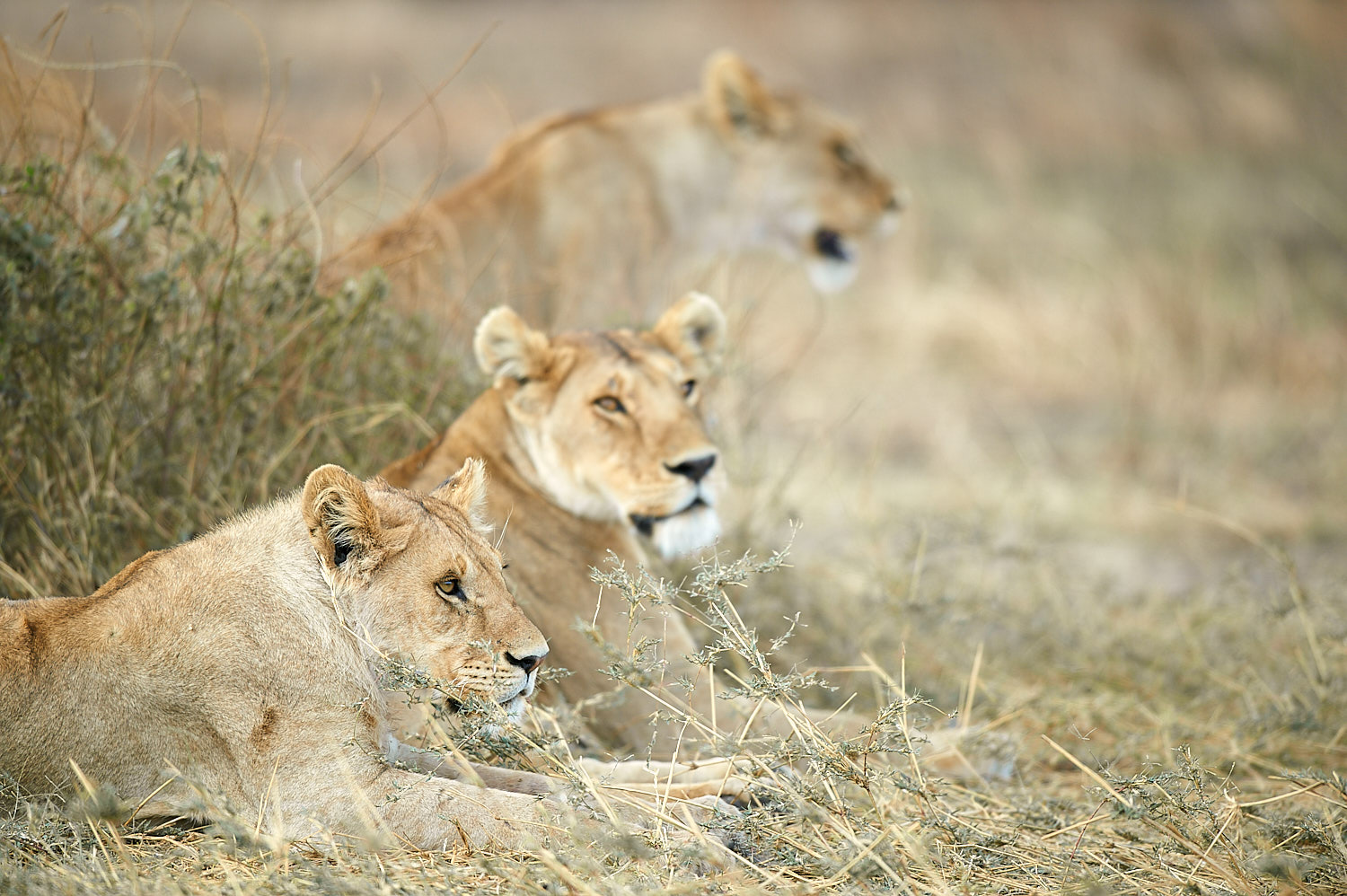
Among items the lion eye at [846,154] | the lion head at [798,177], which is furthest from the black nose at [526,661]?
the lion eye at [846,154]

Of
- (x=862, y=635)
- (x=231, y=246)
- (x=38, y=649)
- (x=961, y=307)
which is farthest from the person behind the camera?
(x=961, y=307)

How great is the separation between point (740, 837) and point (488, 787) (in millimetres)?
630

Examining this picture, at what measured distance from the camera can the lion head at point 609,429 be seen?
4137mm

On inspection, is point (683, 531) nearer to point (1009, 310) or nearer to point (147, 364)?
point (147, 364)

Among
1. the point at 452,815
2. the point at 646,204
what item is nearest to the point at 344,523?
the point at 452,815

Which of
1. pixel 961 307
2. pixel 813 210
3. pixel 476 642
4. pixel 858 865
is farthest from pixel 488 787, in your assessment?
pixel 961 307

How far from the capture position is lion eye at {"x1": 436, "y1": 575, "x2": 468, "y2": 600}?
10.1 ft

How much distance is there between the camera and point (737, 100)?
7332mm

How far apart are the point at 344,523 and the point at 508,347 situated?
1.31m

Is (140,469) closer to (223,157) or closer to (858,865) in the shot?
(223,157)

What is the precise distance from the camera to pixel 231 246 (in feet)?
13.4

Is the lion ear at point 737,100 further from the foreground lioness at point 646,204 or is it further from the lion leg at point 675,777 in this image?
the lion leg at point 675,777

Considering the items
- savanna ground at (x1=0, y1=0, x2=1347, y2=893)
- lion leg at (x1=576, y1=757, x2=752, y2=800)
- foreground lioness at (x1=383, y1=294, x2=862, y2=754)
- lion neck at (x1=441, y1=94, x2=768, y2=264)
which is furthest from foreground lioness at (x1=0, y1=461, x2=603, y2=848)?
lion neck at (x1=441, y1=94, x2=768, y2=264)

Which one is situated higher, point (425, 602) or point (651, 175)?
point (425, 602)
